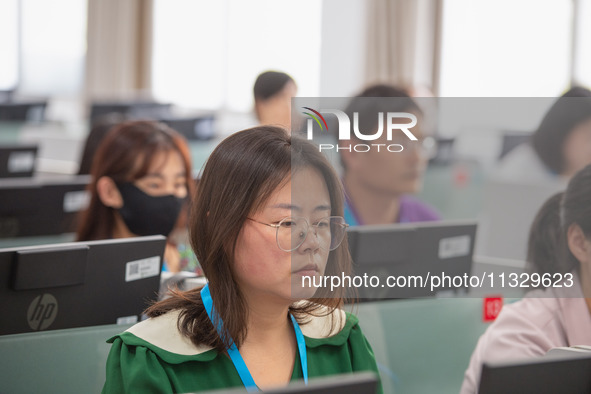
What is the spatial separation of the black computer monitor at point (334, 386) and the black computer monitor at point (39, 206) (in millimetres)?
2395

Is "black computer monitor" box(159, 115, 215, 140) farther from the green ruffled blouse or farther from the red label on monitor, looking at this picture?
the green ruffled blouse

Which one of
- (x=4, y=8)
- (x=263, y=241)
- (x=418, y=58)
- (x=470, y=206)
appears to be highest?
(x=4, y=8)

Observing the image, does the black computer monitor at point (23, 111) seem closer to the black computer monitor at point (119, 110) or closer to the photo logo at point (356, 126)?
the black computer monitor at point (119, 110)

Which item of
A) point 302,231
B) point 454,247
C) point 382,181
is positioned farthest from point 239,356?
point 382,181

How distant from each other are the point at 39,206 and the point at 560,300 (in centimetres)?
212

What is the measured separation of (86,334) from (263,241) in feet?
1.87

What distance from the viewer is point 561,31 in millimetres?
6484

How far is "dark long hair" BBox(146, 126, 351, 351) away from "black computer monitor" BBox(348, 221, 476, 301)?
0.51 metres

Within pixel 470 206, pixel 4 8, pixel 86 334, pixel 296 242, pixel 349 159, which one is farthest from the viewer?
pixel 4 8

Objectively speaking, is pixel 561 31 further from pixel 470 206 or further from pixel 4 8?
pixel 4 8

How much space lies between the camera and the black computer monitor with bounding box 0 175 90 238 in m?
3.19

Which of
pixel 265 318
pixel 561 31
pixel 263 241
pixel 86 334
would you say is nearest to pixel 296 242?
pixel 263 241

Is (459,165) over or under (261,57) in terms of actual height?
under

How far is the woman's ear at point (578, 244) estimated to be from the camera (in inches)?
71.8
